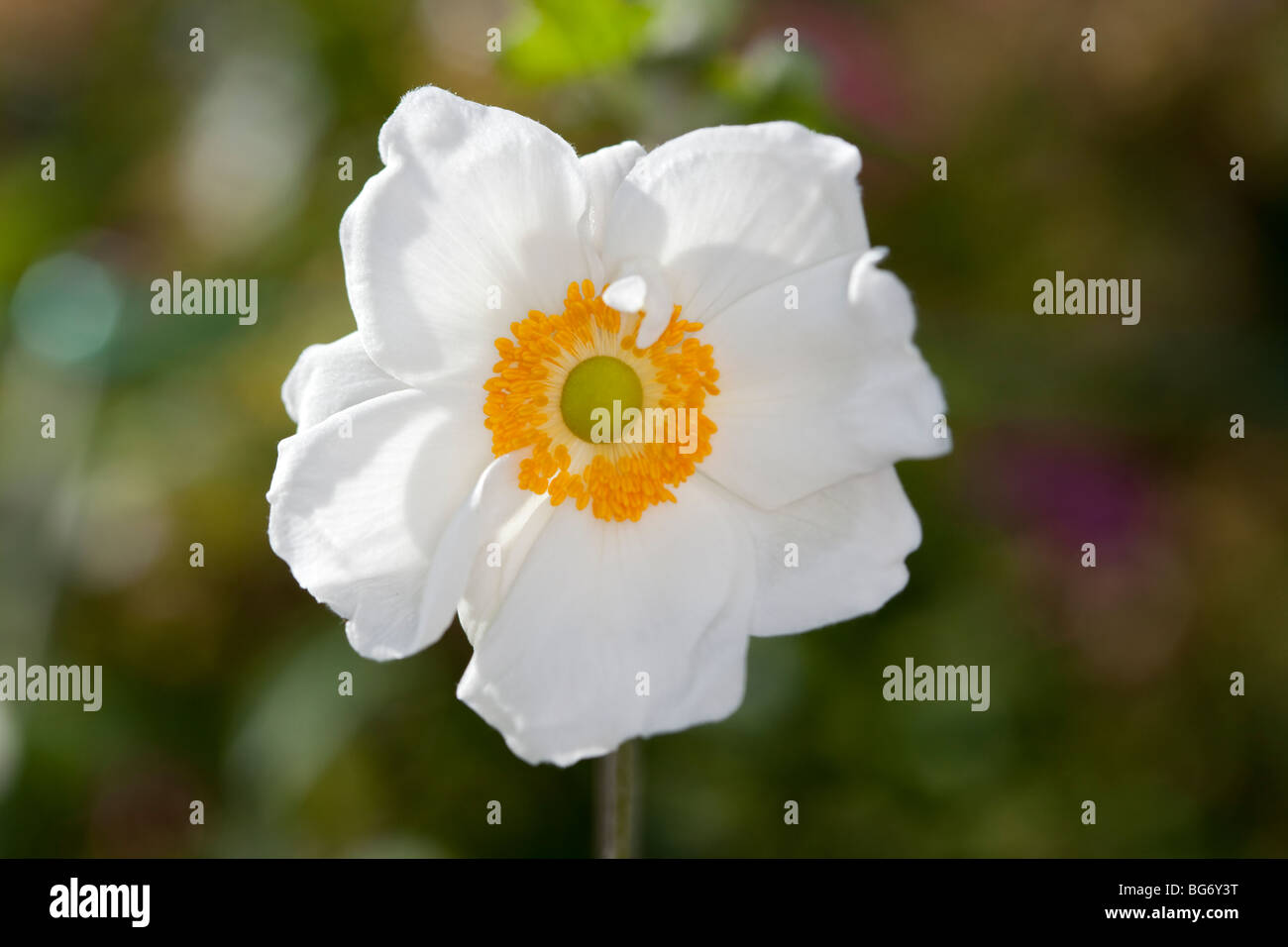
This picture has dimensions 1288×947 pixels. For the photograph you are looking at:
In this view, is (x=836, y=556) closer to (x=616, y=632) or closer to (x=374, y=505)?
(x=616, y=632)

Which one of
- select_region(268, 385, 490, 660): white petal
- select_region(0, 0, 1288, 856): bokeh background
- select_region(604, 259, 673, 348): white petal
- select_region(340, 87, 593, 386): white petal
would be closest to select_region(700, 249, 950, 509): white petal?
select_region(604, 259, 673, 348): white petal

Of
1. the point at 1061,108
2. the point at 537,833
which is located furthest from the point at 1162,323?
the point at 537,833

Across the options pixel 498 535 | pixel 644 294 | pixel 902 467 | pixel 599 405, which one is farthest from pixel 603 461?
pixel 902 467

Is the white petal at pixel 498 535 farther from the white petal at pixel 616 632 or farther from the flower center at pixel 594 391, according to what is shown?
the flower center at pixel 594 391

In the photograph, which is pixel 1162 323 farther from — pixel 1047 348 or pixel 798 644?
pixel 798 644
